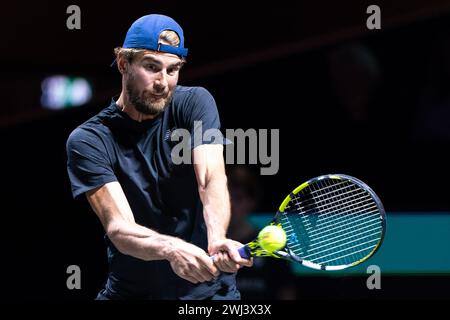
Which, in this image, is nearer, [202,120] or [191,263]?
[191,263]

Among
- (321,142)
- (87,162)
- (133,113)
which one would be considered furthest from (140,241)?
(321,142)

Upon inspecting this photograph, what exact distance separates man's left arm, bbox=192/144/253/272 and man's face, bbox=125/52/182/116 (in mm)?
194

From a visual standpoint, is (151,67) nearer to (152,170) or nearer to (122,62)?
(122,62)

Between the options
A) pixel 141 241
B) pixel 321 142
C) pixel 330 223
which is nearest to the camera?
pixel 141 241

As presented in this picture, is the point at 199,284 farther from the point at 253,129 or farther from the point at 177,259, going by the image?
the point at 253,129

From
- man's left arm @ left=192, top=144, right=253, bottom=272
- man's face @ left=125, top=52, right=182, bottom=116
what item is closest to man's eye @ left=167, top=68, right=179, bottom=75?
man's face @ left=125, top=52, right=182, bottom=116

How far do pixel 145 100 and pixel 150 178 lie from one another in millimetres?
245

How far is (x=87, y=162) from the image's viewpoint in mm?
3195

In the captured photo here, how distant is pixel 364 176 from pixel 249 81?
0.69 m

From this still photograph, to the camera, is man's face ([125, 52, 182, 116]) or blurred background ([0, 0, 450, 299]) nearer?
man's face ([125, 52, 182, 116])

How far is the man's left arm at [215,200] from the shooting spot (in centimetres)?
289

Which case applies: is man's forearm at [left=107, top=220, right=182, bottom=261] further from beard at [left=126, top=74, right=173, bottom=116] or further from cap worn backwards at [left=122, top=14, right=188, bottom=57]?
cap worn backwards at [left=122, top=14, right=188, bottom=57]

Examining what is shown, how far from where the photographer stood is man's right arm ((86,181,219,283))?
289 cm

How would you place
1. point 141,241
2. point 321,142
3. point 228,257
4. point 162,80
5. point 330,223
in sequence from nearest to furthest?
1. point 228,257
2. point 141,241
3. point 162,80
4. point 330,223
5. point 321,142
